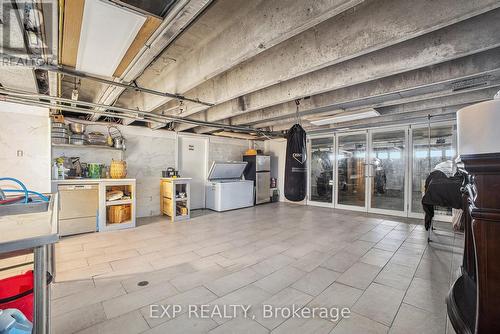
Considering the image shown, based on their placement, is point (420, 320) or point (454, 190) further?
point (454, 190)

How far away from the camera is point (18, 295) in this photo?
3.77 ft

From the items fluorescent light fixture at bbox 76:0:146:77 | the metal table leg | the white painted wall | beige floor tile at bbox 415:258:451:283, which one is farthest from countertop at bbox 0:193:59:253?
the white painted wall

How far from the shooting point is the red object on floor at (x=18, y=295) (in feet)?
3.66

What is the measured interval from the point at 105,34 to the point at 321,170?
22.9 ft

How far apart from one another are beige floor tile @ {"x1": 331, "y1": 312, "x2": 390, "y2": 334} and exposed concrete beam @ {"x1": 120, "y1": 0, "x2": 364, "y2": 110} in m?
2.36

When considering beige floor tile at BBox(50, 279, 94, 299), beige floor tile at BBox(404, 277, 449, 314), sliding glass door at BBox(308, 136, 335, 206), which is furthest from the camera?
sliding glass door at BBox(308, 136, 335, 206)

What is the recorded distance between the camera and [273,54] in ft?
8.44

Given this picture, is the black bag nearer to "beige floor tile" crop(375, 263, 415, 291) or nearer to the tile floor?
the tile floor

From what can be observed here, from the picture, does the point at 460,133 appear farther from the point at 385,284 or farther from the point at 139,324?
the point at 139,324

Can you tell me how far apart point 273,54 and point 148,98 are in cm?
241

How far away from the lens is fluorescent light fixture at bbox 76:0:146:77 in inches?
58.3

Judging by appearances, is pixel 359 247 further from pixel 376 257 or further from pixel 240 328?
pixel 240 328

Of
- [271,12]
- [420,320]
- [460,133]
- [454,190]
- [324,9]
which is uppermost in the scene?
[271,12]

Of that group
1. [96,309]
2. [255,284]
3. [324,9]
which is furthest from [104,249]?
[324,9]
